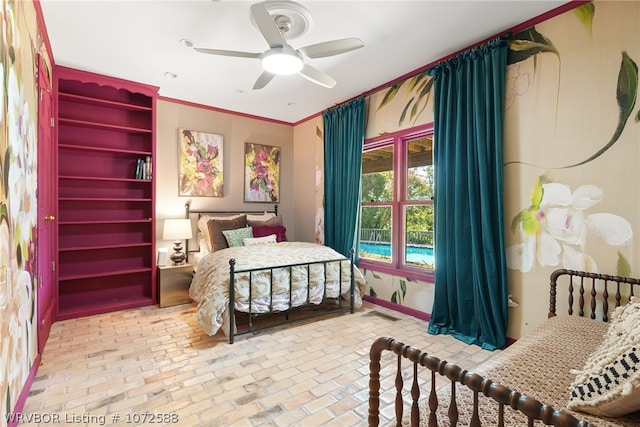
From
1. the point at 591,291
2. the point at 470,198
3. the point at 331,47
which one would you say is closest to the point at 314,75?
the point at 331,47

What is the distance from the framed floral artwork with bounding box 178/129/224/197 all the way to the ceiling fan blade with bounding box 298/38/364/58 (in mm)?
2501

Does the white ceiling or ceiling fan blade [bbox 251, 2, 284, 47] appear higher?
the white ceiling

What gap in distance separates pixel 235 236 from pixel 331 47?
8.21 feet

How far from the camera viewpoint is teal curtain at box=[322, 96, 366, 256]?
3926mm

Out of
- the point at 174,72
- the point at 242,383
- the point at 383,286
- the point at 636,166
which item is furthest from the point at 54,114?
the point at 636,166

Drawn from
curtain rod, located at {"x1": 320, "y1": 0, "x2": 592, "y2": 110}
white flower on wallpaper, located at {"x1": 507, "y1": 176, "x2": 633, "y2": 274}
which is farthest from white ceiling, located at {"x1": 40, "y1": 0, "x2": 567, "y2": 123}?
white flower on wallpaper, located at {"x1": 507, "y1": 176, "x2": 633, "y2": 274}

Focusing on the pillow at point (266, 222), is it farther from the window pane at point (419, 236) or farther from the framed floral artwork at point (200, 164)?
the window pane at point (419, 236)

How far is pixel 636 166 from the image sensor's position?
1.94 meters

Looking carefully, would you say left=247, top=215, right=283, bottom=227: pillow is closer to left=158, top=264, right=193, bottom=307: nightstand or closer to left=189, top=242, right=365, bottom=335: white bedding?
left=189, top=242, right=365, bottom=335: white bedding

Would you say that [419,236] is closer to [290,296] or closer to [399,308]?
[399,308]

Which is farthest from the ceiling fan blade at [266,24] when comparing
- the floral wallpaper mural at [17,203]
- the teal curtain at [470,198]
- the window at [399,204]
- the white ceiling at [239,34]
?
the window at [399,204]

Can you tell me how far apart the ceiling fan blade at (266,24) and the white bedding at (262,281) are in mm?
1872

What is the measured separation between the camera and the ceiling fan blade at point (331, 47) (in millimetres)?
2201

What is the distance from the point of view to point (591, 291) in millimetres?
2064
